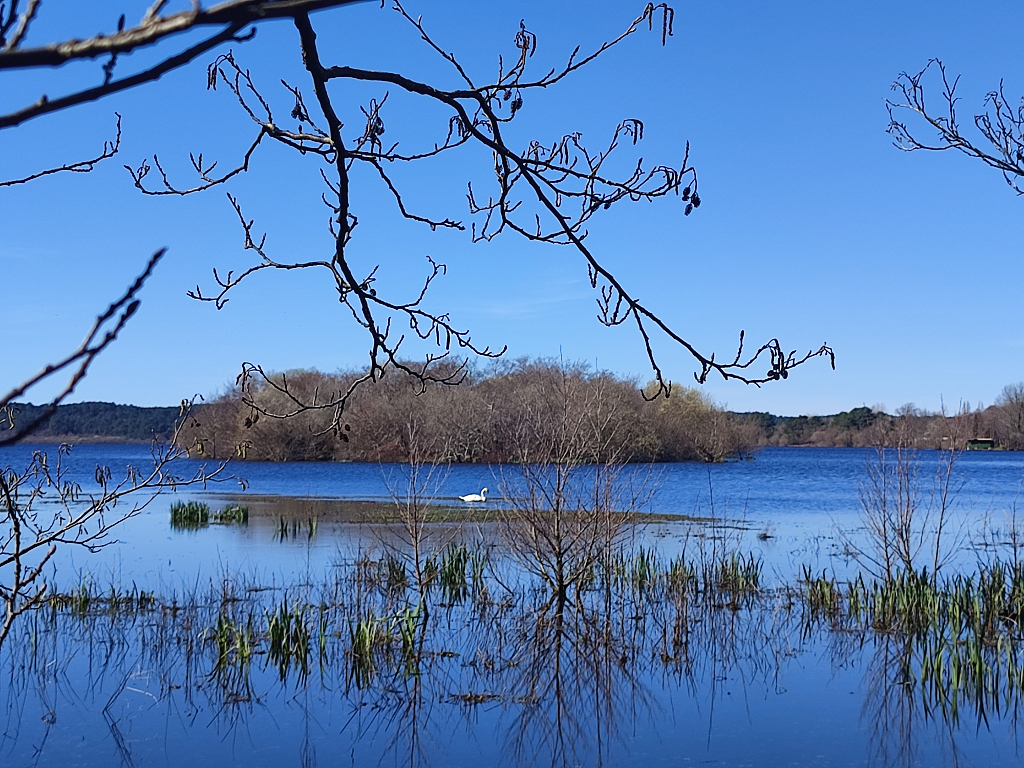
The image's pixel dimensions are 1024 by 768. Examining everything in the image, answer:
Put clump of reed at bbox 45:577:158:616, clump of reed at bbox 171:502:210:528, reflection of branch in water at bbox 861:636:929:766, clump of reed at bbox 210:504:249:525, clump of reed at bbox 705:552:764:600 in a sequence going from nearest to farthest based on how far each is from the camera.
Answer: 1. reflection of branch in water at bbox 861:636:929:766
2. clump of reed at bbox 45:577:158:616
3. clump of reed at bbox 705:552:764:600
4. clump of reed at bbox 171:502:210:528
5. clump of reed at bbox 210:504:249:525

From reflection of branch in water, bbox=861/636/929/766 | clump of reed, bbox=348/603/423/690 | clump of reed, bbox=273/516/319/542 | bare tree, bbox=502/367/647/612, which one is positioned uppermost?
bare tree, bbox=502/367/647/612

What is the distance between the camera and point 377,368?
9.30 ft

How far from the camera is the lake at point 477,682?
768 centimetres

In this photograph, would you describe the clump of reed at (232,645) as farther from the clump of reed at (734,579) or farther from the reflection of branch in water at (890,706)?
the clump of reed at (734,579)

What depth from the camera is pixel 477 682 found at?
30.3ft

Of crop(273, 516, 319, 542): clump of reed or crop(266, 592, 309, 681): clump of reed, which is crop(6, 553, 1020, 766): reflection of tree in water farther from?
crop(273, 516, 319, 542): clump of reed

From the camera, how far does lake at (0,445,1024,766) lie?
768cm

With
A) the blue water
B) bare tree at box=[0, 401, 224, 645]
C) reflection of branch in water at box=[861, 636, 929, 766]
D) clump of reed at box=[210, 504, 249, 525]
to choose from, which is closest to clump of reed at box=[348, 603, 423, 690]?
the blue water

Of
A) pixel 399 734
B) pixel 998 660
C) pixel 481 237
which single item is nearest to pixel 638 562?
pixel 998 660

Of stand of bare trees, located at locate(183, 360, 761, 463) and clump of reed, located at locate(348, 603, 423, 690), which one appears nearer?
clump of reed, located at locate(348, 603, 423, 690)

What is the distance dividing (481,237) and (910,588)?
31.8ft

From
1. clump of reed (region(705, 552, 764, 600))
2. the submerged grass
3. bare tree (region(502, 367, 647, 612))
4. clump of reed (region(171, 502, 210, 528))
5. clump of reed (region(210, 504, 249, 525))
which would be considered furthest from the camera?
clump of reed (region(210, 504, 249, 525))

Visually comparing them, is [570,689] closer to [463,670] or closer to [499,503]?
[463,670]

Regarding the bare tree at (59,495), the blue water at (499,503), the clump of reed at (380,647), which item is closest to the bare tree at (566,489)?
the blue water at (499,503)
